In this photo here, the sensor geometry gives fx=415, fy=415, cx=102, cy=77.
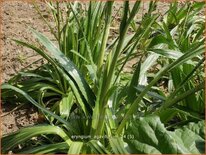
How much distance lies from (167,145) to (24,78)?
1198 millimetres

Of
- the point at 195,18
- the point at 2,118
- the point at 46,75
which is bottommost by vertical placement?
the point at 2,118

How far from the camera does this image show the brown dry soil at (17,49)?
1.95 metres

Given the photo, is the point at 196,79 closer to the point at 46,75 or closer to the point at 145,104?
the point at 145,104

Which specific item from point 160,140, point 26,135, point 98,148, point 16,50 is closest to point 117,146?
point 98,148

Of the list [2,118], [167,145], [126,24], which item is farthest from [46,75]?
[167,145]

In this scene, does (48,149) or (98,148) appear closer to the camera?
(98,148)

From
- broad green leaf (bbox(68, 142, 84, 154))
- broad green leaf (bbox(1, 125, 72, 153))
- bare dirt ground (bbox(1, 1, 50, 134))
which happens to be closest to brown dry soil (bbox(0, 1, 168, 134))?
bare dirt ground (bbox(1, 1, 50, 134))

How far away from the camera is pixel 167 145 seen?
1188 millimetres

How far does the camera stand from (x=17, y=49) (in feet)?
8.01

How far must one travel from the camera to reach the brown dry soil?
6.39 feet

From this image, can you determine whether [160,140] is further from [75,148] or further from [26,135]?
[26,135]

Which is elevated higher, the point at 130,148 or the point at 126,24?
the point at 126,24

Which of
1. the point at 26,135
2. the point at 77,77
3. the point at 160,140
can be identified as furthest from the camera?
the point at 77,77

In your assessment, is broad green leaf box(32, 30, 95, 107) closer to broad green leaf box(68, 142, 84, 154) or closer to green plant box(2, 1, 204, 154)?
green plant box(2, 1, 204, 154)
